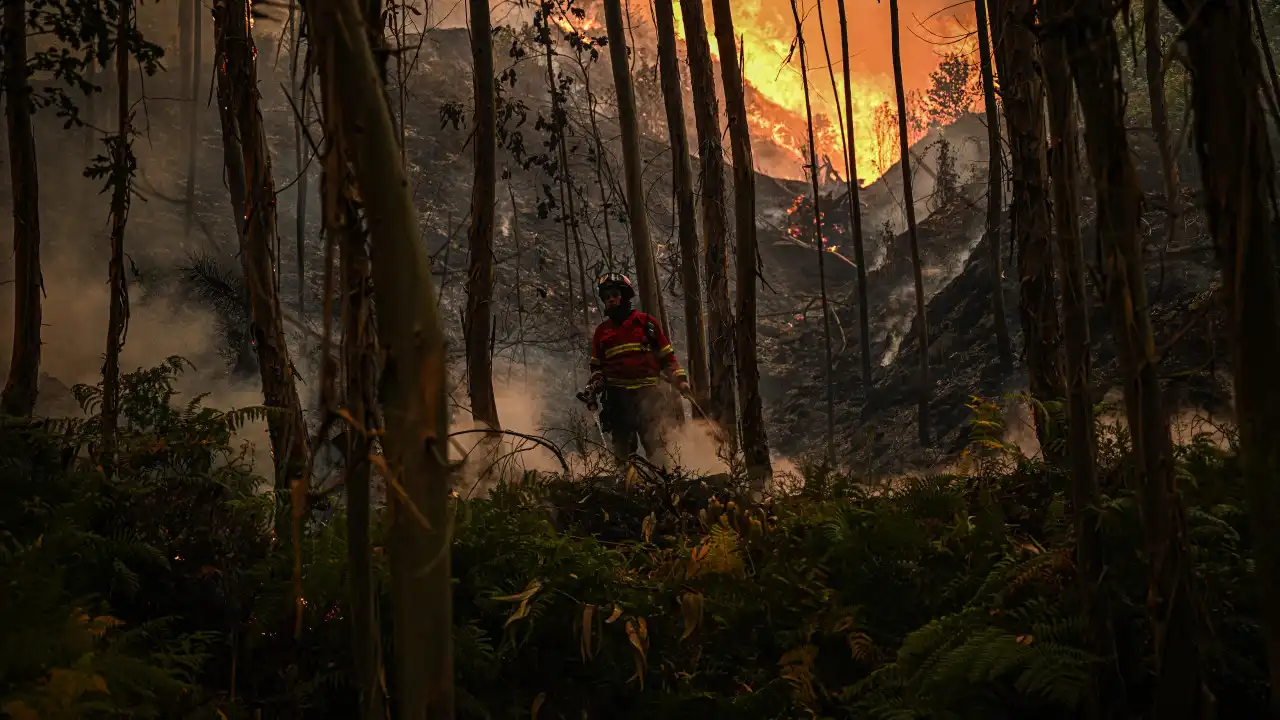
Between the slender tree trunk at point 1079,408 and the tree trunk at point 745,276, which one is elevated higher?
the tree trunk at point 745,276

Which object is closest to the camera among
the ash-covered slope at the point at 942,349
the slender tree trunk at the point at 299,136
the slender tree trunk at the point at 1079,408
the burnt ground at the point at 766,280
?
the slender tree trunk at the point at 299,136

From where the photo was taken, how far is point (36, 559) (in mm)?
2873

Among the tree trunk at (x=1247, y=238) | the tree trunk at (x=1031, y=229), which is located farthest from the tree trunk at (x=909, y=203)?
the tree trunk at (x=1247, y=238)

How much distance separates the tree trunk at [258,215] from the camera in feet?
16.3

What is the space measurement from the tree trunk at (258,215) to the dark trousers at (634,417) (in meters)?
3.53

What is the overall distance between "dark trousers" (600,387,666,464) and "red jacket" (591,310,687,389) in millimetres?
126

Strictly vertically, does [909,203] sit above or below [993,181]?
below

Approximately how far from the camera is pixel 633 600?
13.0ft

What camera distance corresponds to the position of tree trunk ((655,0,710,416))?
966cm

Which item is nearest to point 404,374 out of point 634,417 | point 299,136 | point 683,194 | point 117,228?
point 117,228

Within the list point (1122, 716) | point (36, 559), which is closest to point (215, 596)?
point (36, 559)

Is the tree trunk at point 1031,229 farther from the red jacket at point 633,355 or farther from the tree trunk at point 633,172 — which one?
the tree trunk at point 633,172

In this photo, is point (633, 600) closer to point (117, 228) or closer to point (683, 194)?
point (117, 228)

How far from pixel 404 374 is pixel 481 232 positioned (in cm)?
642
